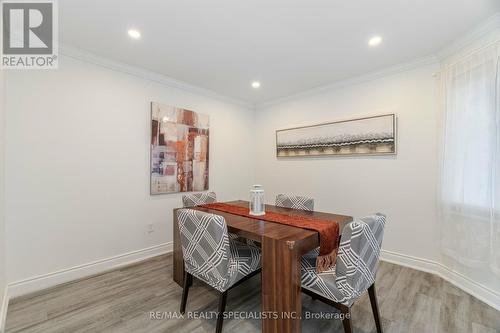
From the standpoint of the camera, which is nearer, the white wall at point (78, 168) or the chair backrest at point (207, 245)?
the chair backrest at point (207, 245)

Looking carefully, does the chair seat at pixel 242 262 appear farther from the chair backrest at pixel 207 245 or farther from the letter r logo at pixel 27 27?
the letter r logo at pixel 27 27

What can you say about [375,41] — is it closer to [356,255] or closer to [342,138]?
[342,138]

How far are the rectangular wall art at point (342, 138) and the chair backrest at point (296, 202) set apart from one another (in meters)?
1.13

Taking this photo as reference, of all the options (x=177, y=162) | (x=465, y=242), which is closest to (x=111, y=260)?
(x=177, y=162)

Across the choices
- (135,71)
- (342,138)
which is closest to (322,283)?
(342,138)

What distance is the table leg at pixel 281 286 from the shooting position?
1420 millimetres

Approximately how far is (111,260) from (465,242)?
150 inches

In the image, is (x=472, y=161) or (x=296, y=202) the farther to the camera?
(x=296, y=202)

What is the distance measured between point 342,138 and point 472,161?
1423mm

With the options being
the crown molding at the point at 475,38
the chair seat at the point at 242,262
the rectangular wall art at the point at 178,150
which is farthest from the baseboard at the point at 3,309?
the crown molding at the point at 475,38

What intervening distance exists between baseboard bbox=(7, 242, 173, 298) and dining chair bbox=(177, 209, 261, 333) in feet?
4.67

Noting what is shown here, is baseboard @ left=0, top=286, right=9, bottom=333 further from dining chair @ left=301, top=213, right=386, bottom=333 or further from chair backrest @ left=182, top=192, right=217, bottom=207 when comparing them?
dining chair @ left=301, top=213, right=386, bottom=333

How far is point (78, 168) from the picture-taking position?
244 cm

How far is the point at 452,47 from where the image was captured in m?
2.29
